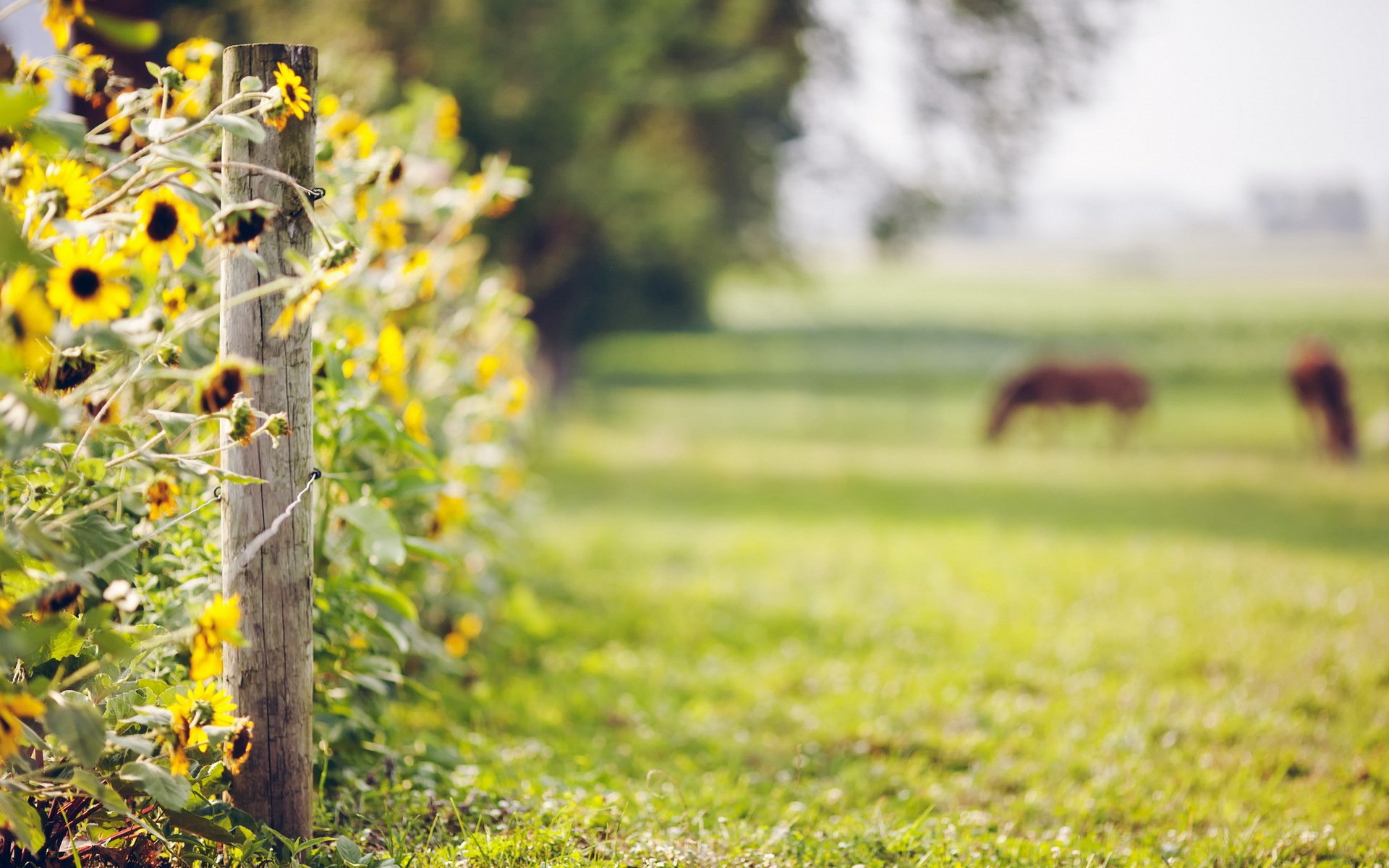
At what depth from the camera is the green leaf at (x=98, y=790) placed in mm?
1580

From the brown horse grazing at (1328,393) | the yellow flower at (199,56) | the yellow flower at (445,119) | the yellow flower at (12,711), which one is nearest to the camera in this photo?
the yellow flower at (12,711)

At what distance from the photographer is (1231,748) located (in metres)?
3.33

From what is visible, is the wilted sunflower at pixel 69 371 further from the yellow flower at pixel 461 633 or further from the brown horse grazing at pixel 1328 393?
the brown horse grazing at pixel 1328 393

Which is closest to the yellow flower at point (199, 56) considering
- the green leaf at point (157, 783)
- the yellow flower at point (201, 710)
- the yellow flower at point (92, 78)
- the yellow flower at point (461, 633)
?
the yellow flower at point (92, 78)

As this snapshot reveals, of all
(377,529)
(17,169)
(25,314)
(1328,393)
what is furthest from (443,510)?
(1328,393)

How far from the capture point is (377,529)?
2115 mm

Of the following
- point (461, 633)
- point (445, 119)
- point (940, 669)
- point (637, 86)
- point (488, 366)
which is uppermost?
point (637, 86)

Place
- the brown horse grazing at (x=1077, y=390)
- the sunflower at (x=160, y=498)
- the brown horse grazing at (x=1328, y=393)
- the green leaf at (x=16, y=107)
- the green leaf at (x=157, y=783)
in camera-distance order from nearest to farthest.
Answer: the green leaf at (x=16, y=107)
the green leaf at (x=157, y=783)
the sunflower at (x=160, y=498)
the brown horse grazing at (x=1328, y=393)
the brown horse grazing at (x=1077, y=390)

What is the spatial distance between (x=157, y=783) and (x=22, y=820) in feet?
0.63

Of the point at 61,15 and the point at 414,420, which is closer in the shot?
the point at 61,15

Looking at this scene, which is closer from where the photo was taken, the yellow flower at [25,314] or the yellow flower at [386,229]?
the yellow flower at [25,314]

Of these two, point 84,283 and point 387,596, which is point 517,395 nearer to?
point 387,596

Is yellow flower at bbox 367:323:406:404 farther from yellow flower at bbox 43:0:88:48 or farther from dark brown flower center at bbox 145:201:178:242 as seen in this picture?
yellow flower at bbox 43:0:88:48

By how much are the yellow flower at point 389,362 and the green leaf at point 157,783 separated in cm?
104
